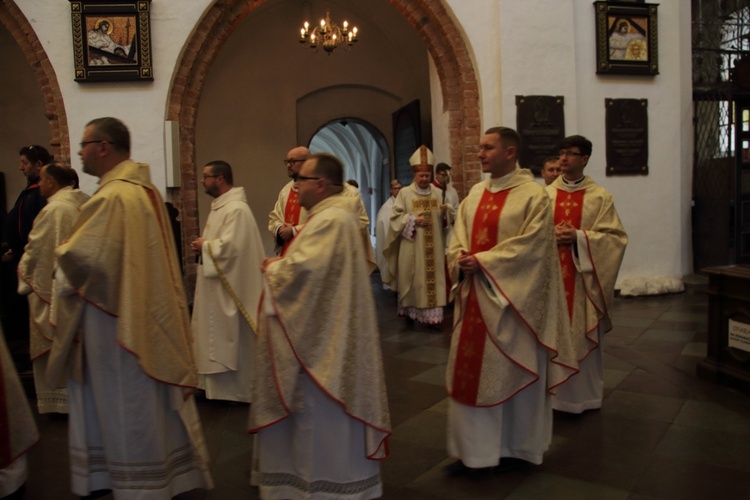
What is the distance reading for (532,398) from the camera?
3414 mm

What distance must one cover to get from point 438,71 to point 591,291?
501 centimetres

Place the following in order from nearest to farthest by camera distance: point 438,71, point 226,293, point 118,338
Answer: point 118,338 < point 226,293 < point 438,71

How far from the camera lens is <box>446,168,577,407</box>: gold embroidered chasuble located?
10.9 ft

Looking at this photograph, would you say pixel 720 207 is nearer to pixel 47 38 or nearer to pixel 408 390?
pixel 408 390

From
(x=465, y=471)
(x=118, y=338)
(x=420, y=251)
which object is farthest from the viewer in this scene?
(x=420, y=251)

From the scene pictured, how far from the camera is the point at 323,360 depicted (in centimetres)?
285

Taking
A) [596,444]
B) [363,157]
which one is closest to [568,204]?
[596,444]

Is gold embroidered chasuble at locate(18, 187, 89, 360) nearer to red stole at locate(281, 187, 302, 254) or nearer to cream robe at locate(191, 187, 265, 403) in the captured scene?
cream robe at locate(191, 187, 265, 403)

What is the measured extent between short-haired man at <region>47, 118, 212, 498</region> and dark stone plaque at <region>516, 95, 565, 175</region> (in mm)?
6140

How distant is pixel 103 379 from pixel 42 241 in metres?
2.07

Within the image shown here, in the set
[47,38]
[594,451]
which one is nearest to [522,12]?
[47,38]

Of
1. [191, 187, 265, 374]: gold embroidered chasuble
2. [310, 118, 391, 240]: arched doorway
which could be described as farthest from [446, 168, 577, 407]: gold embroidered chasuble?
[310, 118, 391, 240]: arched doorway

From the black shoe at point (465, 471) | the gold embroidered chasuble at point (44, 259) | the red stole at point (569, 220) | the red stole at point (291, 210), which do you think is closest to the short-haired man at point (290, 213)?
the red stole at point (291, 210)

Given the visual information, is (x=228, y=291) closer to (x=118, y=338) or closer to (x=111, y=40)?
(x=118, y=338)
